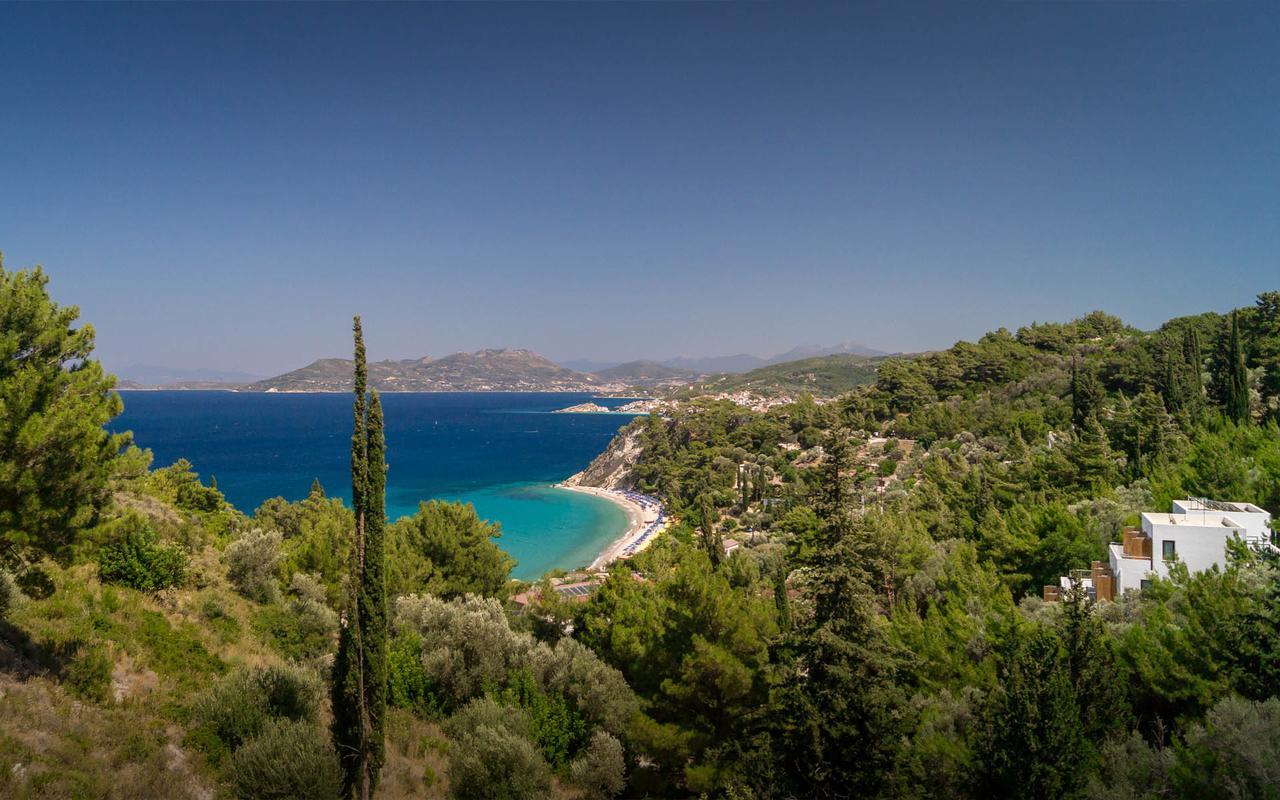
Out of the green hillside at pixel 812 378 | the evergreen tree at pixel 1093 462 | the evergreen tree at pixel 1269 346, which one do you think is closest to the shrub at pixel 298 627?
the evergreen tree at pixel 1093 462

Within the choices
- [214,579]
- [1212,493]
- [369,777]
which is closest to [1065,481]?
[1212,493]

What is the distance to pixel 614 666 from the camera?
13.7 m

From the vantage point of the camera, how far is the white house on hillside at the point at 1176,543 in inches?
623

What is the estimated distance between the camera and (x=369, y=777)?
28.1 ft

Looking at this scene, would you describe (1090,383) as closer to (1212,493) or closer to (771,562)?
(1212,493)

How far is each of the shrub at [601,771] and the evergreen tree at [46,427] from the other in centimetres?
747

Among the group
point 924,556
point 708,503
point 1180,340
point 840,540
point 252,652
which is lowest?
point 708,503

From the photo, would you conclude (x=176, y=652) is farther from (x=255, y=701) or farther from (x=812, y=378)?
(x=812, y=378)

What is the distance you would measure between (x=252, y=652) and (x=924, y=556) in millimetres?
17888

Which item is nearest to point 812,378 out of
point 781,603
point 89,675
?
point 781,603

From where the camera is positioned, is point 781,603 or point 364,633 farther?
point 781,603

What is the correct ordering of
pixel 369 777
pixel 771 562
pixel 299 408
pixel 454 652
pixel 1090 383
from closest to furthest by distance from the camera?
pixel 369 777, pixel 454 652, pixel 771 562, pixel 1090 383, pixel 299 408

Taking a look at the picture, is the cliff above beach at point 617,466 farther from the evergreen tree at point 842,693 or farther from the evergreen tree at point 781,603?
the evergreen tree at point 842,693

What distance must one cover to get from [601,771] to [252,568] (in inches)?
349
